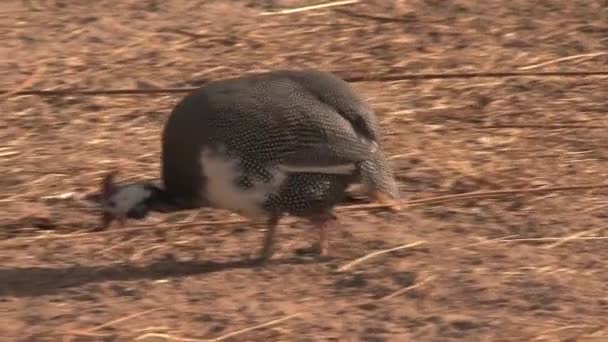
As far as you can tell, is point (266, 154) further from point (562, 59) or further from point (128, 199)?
point (562, 59)

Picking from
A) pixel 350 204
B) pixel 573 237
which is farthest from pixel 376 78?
pixel 573 237

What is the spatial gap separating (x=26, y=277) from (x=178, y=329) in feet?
2.18

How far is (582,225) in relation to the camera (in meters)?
4.95

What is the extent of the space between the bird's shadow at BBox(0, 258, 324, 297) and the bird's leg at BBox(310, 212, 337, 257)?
0.07 m

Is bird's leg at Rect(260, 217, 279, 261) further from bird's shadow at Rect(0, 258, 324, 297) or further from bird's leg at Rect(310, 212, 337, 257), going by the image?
bird's leg at Rect(310, 212, 337, 257)

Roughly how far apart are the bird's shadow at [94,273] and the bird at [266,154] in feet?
0.42

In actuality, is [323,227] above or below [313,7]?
below

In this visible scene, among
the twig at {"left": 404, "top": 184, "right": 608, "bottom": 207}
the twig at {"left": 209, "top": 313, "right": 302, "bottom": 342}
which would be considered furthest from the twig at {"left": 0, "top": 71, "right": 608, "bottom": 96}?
the twig at {"left": 209, "top": 313, "right": 302, "bottom": 342}

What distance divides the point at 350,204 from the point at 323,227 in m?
0.51

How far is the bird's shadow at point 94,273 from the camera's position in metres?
4.54

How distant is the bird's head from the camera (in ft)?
15.3

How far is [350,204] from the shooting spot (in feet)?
17.1

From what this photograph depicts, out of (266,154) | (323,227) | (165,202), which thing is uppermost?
(266,154)

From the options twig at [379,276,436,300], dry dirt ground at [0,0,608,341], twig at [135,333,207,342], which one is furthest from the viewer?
twig at [379,276,436,300]
